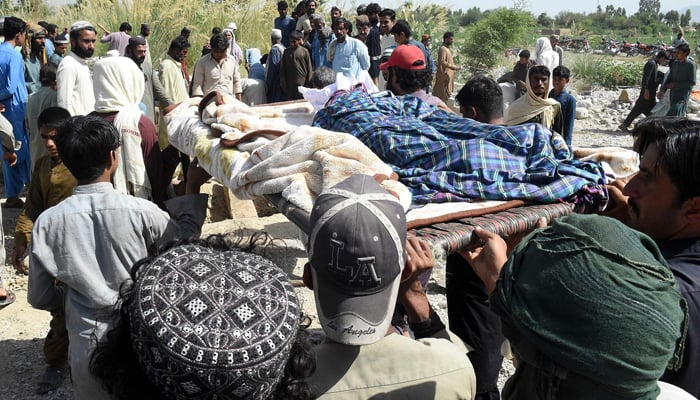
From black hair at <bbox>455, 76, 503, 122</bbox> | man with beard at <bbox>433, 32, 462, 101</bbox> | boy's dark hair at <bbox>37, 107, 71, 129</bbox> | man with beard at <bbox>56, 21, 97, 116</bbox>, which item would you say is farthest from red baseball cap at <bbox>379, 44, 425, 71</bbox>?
man with beard at <bbox>433, 32, 462, 101</bbox>

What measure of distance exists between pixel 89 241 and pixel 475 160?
1.56m

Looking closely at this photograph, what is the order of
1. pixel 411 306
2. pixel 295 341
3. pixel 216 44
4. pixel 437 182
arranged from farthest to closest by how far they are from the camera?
pixel 216 44 → pixel 437 182 → pixel 411 306 → pixel 295 341

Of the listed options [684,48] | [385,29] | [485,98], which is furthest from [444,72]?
[485,98]

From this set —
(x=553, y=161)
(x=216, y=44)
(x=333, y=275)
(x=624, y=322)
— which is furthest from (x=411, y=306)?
(x=216, y=44)

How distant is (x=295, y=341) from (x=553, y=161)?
1.73m

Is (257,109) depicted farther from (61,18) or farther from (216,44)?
(61,18)

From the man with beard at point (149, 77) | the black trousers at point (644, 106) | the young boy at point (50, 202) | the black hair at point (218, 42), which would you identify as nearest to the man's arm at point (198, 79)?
the black hair at point (218, 42)

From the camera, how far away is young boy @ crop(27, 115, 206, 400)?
216cm

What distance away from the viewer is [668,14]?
245 ft

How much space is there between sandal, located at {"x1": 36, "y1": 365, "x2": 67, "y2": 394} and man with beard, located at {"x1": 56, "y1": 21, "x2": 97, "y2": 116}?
6.76 feet

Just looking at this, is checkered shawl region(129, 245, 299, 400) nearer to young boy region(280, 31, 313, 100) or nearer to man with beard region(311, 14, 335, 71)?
young boy region(280, 31, 313, 100)

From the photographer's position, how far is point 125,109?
4.25 meters

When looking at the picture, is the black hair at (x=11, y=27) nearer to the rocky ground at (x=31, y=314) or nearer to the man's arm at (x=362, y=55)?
the rocky ground at (x=31, y=314)

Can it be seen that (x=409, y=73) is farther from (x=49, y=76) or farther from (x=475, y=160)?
(x=49, y=76)
